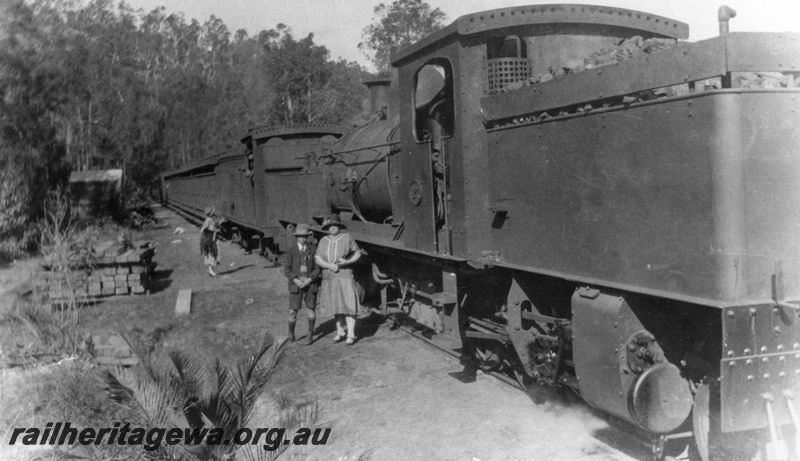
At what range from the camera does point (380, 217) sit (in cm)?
861

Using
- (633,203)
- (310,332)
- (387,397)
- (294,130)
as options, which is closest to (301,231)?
(310,332)

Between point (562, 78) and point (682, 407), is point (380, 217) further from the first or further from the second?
point (682, 407)

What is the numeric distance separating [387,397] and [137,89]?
44.3m

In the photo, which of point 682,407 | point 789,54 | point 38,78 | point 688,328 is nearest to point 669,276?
point 688,328

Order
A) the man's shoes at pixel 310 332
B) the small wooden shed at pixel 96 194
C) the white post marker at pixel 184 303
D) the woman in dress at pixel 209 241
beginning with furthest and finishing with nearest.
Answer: the small wooden shed at pixel 96 194 < the woman in dress at pixel 209 241 < the white post marker at pixel 184 303 < the man's shoes at pixel 310 332

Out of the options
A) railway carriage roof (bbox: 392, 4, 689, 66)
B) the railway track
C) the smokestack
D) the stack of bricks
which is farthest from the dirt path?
the smokestack

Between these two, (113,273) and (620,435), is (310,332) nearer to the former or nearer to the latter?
(620,435)

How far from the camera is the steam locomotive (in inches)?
138

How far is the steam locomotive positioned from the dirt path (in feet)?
1.23

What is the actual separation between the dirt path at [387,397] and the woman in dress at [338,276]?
1.40 feet

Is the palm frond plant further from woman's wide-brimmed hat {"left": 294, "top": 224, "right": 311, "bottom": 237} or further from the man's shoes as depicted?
woman's wide-brimmed hat {"left": 294, "top": 224, "right": 311, "bottom": 237}

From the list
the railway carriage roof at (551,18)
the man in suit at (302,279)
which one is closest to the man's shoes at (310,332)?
the man in suit at (302,279)

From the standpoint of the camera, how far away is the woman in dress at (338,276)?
7.87 meters

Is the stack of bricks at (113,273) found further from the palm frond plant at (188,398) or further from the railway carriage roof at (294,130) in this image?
the palm frond plant at (188,398)
